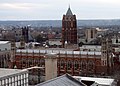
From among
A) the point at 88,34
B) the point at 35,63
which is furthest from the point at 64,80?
the point at 88,34

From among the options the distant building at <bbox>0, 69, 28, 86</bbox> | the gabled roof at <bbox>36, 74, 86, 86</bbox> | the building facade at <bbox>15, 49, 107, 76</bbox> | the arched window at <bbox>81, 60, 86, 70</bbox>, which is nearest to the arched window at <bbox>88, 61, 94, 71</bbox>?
the building facade at <bbox>15, 49, 107, 76</bbox>

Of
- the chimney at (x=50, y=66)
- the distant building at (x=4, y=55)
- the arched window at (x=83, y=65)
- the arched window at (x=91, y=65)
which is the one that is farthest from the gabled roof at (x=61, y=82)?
the distant building at (x=4, y=55)

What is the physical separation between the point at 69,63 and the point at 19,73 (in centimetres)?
3721

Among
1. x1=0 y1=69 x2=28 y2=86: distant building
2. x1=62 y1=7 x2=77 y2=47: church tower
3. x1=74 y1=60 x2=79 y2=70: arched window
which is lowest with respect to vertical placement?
x1=74 y1=60 x2=79 y2=70: arched window

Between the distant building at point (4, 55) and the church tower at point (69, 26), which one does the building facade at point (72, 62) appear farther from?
the church tower at point (69, 26)

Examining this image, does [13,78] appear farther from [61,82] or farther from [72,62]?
[72,62]

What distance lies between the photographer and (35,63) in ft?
255

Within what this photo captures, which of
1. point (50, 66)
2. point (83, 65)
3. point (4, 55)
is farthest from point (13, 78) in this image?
point (4, 55)

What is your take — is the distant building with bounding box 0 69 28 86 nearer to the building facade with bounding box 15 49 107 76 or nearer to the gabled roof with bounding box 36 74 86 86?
the gabled roof with bounding box 36 74 86 86

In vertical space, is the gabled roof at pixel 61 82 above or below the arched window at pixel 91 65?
above

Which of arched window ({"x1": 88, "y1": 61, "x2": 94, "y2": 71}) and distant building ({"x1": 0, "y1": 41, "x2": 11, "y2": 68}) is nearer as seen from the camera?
arched window ({"x1": 88, "y1": 61, "x2": 94, "y2": 71})

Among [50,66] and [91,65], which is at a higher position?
[50,66]

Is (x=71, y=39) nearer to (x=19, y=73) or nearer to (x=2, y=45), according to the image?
(x=2, y=45)

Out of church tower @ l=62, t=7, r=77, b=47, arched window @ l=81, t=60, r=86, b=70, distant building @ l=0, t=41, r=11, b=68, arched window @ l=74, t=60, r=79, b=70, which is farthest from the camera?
church tower @ l=62, t=7, r=77, b=47
